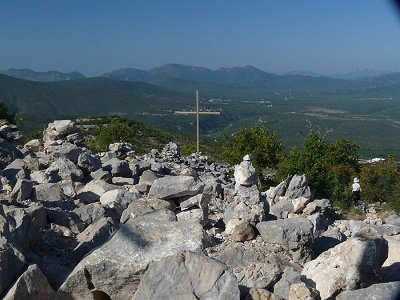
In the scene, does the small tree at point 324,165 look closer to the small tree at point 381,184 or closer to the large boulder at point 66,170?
the small tree at point 381,184

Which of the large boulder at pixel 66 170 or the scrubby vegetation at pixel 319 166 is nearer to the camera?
the large boulder at pixel 66 170

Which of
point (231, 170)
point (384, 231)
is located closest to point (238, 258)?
point (384, 231)

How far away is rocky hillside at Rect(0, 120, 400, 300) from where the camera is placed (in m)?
5.44

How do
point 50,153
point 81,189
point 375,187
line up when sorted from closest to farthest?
1. point 81,189
2. point 50,153
3. point 375,187

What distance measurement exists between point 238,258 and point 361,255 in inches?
74.7

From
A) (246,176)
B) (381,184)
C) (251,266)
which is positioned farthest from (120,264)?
(381,184)

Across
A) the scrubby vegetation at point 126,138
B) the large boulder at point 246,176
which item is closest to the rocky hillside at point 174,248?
the large boulder at point 246,176

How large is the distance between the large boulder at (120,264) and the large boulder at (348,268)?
5.38 ft

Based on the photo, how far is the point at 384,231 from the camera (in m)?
10.8

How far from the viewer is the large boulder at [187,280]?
5156mm

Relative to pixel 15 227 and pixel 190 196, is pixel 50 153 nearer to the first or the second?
pixel 190 196

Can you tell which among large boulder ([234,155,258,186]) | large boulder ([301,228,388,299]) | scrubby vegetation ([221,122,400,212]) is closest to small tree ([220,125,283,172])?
scrubby vegetation ([221,122,400,212])

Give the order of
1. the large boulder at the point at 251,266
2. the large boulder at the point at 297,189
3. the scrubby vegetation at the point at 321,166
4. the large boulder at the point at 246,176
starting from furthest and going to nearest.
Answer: the scrubby vegetation at the point at 321,166 → the large boulder at the point at 246,176 → the large boulder at the point at 297,189 → the large boulder at the point at 251,266

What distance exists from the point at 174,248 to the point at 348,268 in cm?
229
